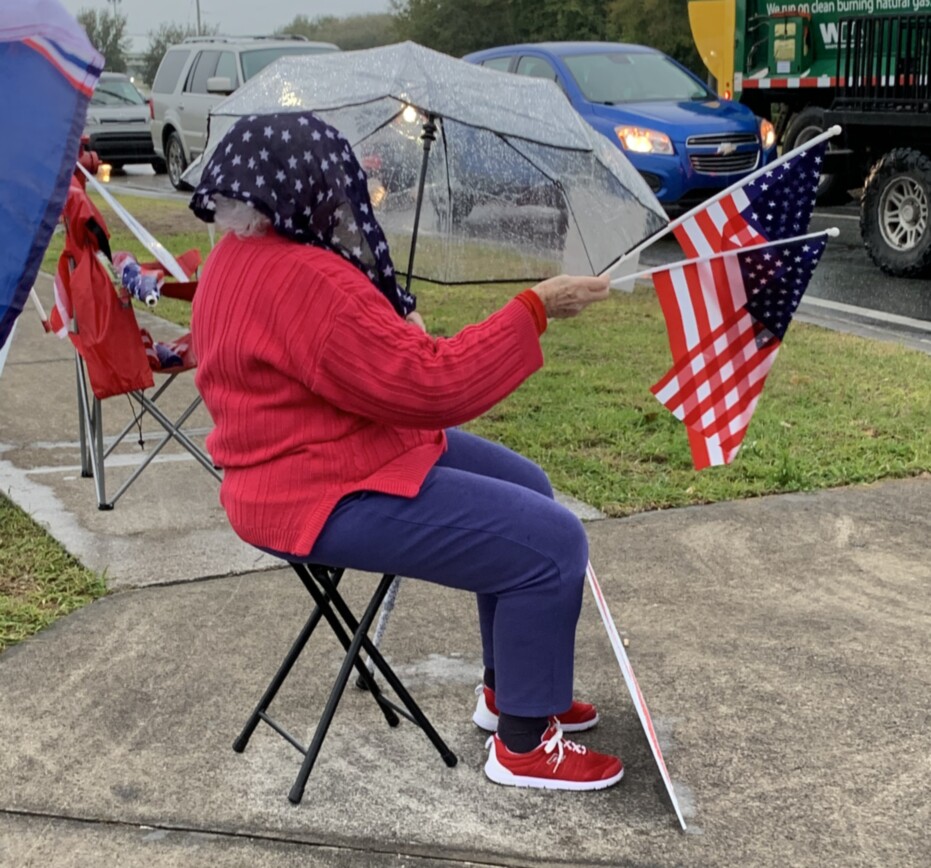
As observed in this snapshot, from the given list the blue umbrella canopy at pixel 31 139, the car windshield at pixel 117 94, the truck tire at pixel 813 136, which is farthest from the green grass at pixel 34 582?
the car windshield at pixel 117 94

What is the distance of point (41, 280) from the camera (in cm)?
1070

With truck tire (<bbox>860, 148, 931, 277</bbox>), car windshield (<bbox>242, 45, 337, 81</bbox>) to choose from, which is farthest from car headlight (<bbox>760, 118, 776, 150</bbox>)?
car windshield (<bbox>242, 45, 337, 81</bbox>)

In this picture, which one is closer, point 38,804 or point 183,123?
point 38,804

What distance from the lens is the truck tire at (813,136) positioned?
44.9ft

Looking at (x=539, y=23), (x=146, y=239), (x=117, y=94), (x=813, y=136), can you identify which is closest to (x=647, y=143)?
(x=813, y=136)

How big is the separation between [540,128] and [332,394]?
167 cm

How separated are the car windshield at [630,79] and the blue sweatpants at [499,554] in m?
10.9

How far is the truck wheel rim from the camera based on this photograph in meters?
10.4

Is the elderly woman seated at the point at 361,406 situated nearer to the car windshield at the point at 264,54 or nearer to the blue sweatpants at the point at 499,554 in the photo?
the blue sweatpants at the point at 499,554

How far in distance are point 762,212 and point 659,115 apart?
1010cm

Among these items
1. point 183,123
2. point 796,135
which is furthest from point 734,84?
point 183,123

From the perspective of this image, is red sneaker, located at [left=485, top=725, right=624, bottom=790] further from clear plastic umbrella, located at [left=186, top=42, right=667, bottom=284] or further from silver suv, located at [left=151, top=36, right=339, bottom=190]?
silver suv, located at [left=151, top=36, right=339, bottom=190]

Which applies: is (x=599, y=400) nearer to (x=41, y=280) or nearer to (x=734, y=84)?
(x=41, y=280)

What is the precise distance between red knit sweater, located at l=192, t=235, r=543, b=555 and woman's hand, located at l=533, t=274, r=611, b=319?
8cm
